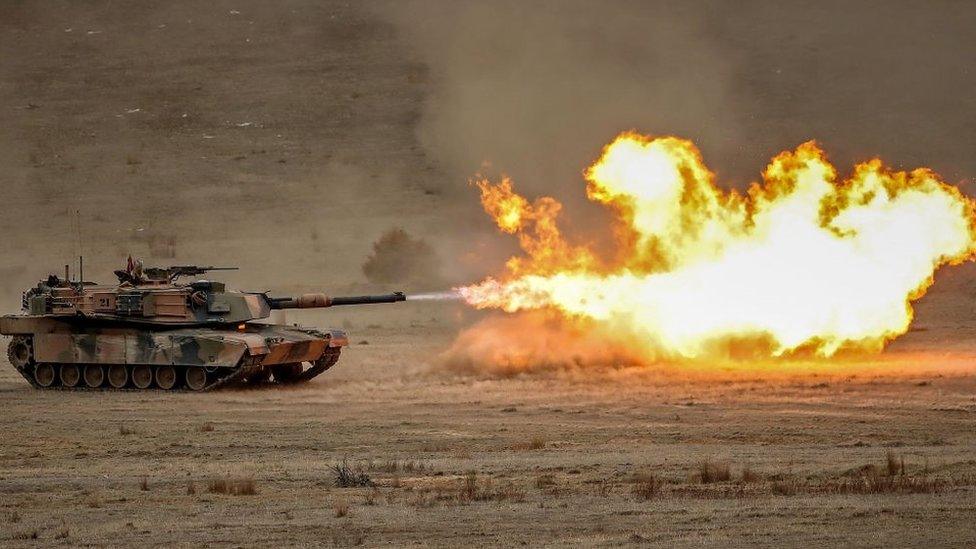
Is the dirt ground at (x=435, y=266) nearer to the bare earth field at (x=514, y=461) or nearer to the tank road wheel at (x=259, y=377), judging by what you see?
the bare earth field at (x=514, y=461)

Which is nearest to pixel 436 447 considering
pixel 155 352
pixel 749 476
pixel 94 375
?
pixel 749 476

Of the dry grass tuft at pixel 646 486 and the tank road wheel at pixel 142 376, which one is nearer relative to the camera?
the dry grass tuft at pixel 646 486

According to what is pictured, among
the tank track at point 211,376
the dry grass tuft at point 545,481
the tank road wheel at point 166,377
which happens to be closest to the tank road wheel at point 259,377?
the tank track at point 211,376

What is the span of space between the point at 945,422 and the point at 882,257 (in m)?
9.24

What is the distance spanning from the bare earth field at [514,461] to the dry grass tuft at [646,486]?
0.03 metres

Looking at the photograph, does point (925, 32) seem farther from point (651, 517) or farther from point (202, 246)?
point (651, 517)

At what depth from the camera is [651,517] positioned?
1473 centimetres

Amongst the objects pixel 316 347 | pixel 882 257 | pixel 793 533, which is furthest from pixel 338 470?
pixel 882 257

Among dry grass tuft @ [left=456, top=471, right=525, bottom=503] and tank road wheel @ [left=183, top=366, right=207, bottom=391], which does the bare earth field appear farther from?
tank road wheel @ [left=183, top=366, right=207, bottom=391]

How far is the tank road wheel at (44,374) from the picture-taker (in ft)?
98.6

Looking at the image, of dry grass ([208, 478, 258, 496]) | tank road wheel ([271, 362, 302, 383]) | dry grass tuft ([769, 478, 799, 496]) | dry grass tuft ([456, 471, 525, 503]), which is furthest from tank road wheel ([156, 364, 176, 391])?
dry grass tuft ([769, 478, 799, 496])

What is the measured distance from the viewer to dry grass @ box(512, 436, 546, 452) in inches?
781

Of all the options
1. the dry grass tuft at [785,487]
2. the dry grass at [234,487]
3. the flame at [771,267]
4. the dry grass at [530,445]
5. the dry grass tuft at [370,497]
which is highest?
the flame at [771,267]

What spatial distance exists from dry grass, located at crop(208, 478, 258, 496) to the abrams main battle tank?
35.0ft
